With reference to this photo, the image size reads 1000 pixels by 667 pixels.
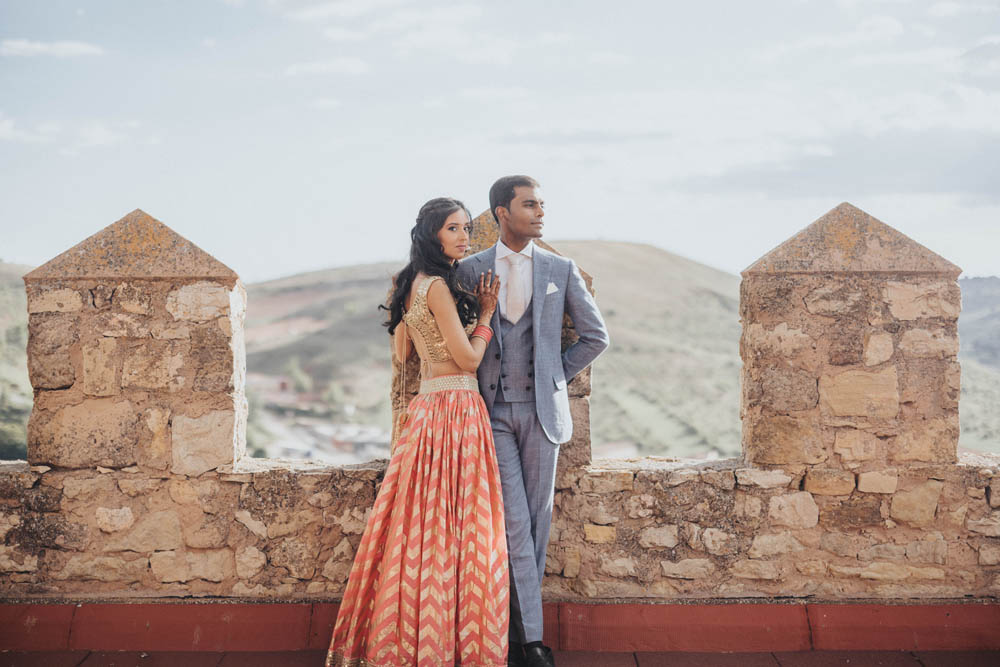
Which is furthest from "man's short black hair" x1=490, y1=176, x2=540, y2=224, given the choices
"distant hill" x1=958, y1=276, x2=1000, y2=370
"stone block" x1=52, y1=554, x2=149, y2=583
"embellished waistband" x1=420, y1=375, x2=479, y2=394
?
"distant hill" x1=958, y1=276, x2=1000, y2=370

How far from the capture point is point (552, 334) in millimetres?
3498

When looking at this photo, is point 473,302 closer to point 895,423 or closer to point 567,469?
point 567,469

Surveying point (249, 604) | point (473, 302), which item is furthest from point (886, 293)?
point (249, 604)

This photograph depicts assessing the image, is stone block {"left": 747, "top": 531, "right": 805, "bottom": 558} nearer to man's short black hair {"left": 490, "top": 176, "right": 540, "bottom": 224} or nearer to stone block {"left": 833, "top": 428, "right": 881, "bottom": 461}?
stone block {"left": 833, "top": 428, "right": 881, "bottom": 461}

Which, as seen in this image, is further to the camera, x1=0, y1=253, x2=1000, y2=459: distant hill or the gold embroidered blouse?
x1=0, y1=253, x2=1000, y2=459: distant hill

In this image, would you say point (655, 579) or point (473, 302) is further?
point (655, 579)

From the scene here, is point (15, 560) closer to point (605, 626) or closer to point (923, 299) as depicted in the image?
point (605, 626)

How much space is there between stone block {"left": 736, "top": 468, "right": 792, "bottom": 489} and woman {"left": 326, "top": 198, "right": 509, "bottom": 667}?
1.18 m

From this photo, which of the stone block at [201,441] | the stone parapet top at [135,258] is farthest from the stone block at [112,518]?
the stone parapet top at [135,258]

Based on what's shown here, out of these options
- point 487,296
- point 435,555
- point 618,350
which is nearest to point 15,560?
point 435,555

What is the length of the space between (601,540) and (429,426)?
1012 mm

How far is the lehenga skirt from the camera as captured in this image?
3215 millimetres

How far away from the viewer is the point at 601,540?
148 inches

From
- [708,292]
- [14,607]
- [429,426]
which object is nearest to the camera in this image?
[429,426]
